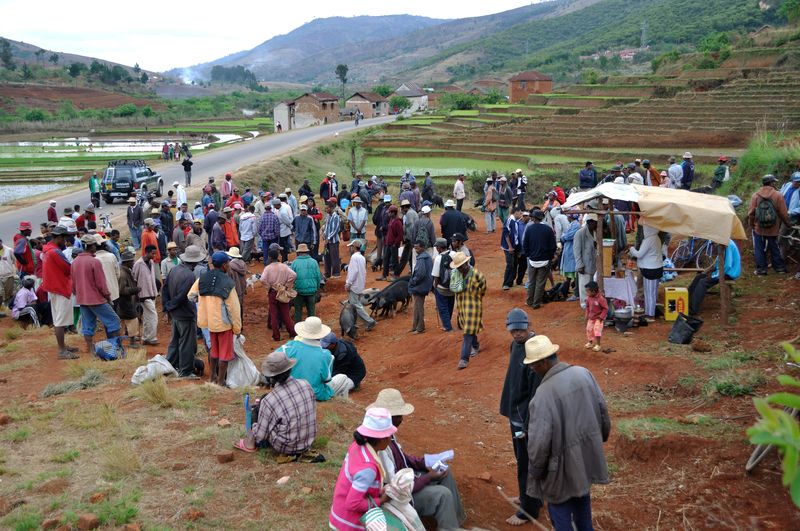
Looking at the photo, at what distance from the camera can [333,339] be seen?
9.30 metres

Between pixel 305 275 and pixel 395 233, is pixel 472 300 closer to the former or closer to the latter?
pixel 305 275

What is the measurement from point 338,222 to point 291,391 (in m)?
9.56

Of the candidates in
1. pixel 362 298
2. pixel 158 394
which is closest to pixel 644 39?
pixel 362 298

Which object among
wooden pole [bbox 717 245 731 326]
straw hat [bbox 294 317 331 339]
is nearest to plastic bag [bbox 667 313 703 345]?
wooden pole [bbox 717 245 731 326]

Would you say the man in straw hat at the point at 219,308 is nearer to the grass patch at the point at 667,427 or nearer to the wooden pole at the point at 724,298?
the grass patch at the point at 667,427

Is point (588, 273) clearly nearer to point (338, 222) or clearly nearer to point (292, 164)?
point (338, 222)

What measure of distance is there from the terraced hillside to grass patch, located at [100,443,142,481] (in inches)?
1056

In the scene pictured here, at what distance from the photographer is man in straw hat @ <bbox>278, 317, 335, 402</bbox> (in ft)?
26.1

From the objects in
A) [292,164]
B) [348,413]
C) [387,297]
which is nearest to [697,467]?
[348,413]

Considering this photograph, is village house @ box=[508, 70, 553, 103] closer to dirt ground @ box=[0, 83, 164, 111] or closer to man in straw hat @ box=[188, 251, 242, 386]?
dirt ground @ box=[0, 83, 164, 111]

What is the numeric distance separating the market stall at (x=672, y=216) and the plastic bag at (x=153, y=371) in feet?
19.9

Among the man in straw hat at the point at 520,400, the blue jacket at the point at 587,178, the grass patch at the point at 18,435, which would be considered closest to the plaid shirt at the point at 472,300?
the man in straw hat at the point at 520,400

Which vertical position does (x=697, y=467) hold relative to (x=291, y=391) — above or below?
below

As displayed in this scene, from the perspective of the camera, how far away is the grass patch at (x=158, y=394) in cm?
818
